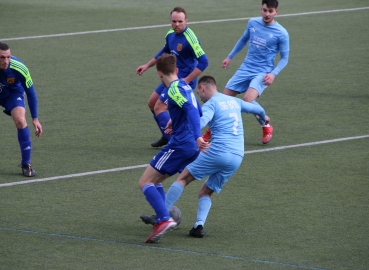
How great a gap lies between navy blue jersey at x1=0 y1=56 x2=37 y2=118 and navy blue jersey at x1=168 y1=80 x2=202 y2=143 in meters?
2.92

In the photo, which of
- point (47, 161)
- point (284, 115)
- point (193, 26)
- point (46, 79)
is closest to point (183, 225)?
point (47, 161)

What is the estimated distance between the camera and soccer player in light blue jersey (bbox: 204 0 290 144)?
11695 millimetres

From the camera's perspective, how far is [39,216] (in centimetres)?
848

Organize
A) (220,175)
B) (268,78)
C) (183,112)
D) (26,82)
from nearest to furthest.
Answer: (183,112) → (220,175) → (26,82) → (268,78)

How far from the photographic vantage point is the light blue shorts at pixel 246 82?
11.8 metres

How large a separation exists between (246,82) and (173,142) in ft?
15.2

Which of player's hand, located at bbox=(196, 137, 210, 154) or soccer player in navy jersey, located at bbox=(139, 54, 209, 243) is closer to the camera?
player's hand, located at bbox=(196, 137, 210, 154)

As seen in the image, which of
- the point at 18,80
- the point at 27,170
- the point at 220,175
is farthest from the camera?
the point at 18,80

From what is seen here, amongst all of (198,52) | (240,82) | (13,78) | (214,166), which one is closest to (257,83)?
(240,82)

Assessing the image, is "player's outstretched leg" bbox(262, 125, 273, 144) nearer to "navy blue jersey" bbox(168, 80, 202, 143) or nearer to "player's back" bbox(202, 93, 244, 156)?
"player's back" bbox(202, 93, 244, 156)

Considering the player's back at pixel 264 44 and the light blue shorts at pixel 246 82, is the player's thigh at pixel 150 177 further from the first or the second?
the player's back at pixel 264 44

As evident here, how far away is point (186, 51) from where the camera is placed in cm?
1131

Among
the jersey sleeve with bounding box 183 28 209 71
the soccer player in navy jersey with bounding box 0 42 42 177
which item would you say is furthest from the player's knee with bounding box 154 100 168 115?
the soccer player in navy jersey with bounding box 0 42 42 177

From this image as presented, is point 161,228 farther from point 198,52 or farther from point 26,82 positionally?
point 198,52
